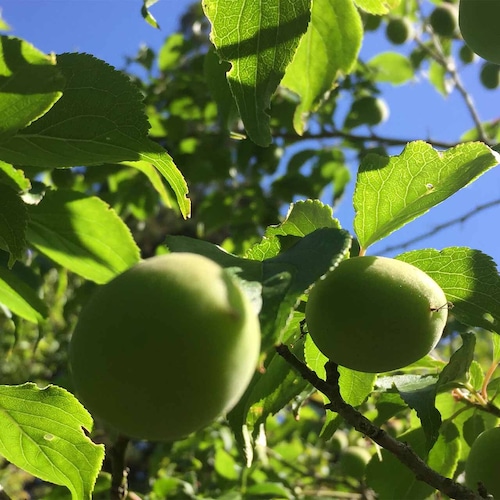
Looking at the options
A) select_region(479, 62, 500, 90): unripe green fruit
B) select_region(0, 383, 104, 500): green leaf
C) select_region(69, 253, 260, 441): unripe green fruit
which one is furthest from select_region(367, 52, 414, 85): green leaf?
select_region(69, 253, 260, 441): unripe green fruit

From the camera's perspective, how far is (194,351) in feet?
1.82

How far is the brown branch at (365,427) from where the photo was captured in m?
0.91

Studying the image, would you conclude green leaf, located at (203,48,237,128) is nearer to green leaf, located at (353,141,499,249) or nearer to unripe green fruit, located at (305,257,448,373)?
green leaf, located at (353,141,499,249)

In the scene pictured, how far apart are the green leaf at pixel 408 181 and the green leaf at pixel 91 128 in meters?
0.32

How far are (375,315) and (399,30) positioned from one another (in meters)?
2.95

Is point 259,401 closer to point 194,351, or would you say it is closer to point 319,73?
point 194,351

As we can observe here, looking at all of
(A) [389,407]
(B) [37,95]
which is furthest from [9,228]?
(A) [389,407]

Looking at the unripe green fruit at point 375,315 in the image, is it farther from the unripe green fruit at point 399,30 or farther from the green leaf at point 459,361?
the unripe green fruit at point 399,30

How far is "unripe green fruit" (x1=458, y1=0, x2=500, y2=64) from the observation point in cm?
106

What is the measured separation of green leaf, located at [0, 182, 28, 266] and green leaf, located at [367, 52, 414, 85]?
2914 mm

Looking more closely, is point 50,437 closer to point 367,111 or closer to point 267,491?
point 267,491

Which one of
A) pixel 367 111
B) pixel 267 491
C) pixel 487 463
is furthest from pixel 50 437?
pixel 367 111

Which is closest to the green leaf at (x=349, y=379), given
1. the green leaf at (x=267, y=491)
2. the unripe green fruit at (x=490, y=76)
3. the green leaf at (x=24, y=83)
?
the green leaf at (x=24, y=83)

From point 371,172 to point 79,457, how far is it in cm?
73
